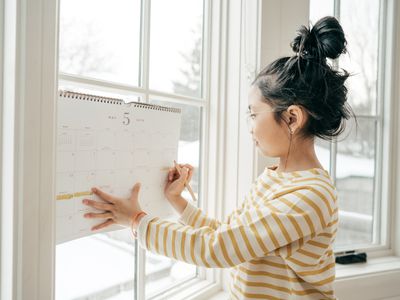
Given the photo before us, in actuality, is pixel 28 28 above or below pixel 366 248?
above

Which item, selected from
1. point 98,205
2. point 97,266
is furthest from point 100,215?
point 97,266

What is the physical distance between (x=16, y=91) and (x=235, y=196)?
85cm

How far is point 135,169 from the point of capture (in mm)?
844

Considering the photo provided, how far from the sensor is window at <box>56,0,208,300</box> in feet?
2.68

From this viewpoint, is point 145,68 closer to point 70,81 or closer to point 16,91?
point 70,81

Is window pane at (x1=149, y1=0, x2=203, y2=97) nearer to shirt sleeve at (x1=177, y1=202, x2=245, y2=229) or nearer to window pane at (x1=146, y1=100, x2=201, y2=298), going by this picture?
window pane at (x1=146, y1=100, x2=201, y2=298)

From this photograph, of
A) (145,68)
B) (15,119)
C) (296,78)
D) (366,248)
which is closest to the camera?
(15,119)

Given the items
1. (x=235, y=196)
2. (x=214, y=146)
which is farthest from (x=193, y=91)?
(x=235, y=196)

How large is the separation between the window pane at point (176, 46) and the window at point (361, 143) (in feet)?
2.44

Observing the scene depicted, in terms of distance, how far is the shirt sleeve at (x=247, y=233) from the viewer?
2.35 feet

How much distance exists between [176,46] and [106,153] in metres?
0.55

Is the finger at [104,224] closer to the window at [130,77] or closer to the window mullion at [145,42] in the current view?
the window at [130,77]

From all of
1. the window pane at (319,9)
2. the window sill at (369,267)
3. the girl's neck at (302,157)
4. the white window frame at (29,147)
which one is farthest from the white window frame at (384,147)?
the white window frame at (29,147)

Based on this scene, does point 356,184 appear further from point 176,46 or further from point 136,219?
point 136,219
